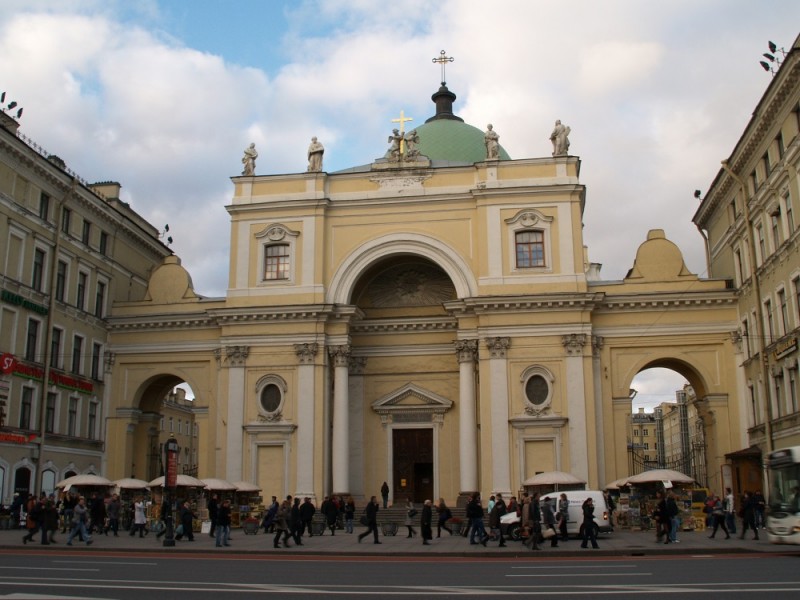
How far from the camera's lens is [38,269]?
128 ft

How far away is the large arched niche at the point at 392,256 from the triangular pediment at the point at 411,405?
521 centimetres

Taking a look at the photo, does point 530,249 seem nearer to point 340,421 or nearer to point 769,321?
point 769,321

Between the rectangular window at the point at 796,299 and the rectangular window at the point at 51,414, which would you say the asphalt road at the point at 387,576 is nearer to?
the rectangular window at the point at 796,299

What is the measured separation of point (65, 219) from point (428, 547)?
2513cm

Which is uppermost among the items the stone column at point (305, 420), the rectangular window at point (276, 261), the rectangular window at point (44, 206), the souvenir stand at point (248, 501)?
the rectangular window at point (44, 206)

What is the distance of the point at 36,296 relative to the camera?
126 ft

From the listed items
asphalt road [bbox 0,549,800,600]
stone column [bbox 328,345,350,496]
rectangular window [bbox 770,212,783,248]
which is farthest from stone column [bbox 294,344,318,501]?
rectangular window [bbox 770,212,783,248]

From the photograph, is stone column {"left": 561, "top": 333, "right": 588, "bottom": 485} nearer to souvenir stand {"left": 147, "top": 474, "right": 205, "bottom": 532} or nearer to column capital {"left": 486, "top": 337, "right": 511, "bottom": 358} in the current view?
column capital {"left": 486, "top": 337, "right": 511, "bottom": 358}

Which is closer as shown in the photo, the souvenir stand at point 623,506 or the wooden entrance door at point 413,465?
the souvenir stand at point 623,506

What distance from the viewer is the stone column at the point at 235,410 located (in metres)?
39.8

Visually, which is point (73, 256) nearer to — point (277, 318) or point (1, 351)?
point (1, 351)

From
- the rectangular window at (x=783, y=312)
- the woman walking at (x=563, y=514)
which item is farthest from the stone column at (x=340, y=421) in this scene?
the rectangular window at (x=783, y=312)

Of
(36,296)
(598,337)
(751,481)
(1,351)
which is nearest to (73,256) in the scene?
(36,296)

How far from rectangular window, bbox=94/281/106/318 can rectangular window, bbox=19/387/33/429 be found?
6556 millimetres
